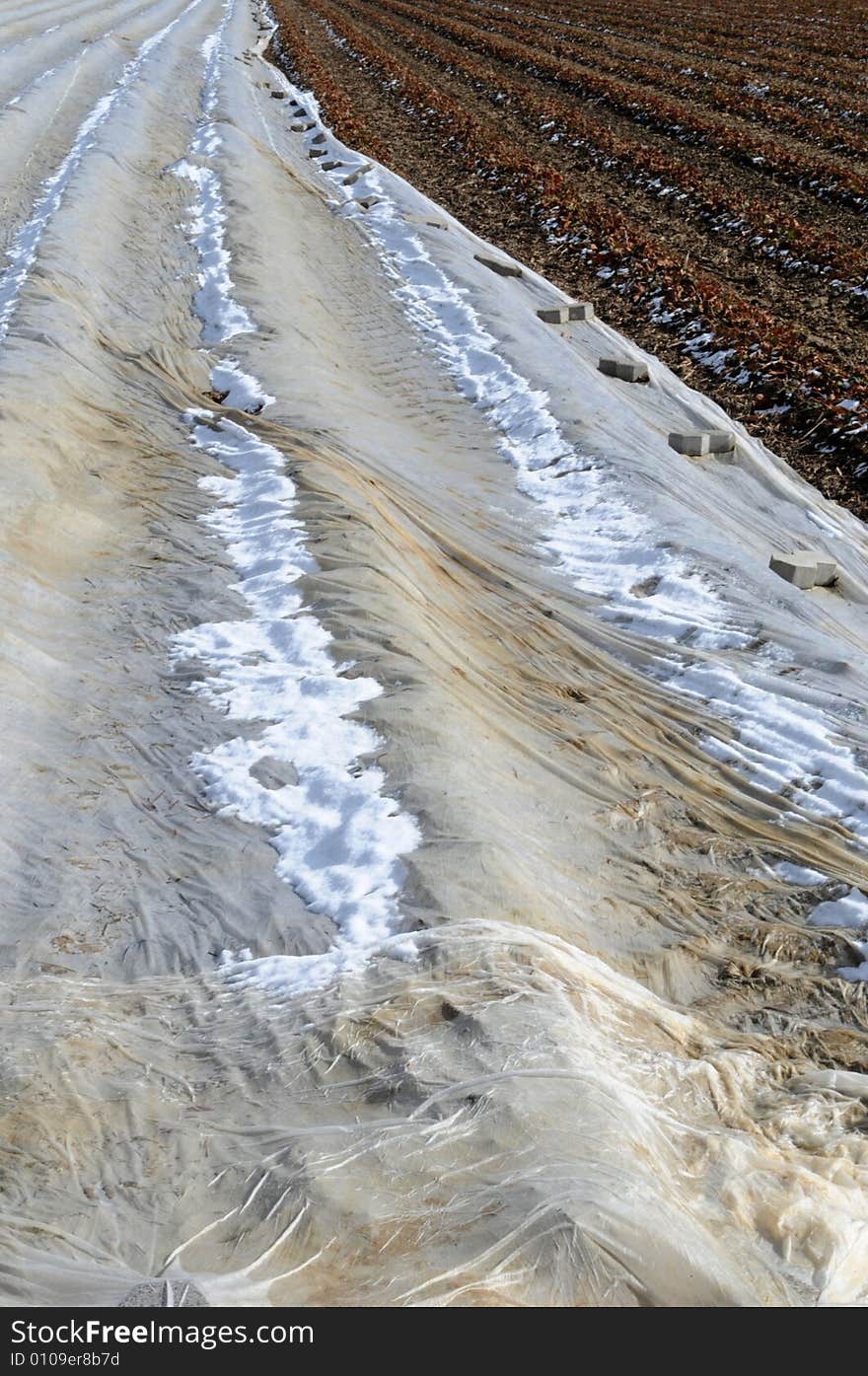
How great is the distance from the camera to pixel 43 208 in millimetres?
10984

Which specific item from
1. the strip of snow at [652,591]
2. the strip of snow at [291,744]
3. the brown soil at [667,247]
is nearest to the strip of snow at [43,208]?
the strip of snow at [291,744]

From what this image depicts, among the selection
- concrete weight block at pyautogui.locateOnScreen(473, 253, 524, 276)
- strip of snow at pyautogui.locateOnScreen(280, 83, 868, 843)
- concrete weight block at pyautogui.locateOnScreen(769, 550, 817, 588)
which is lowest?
strip of snow at pyautogui.locateOnScreen(280, 83, 868, 843)

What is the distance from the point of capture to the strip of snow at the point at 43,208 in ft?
27.6

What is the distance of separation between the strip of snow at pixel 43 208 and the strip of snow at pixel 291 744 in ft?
8.69

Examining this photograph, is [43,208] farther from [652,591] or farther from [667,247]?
[652,591]

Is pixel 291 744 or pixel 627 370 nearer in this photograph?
pixel 291 744

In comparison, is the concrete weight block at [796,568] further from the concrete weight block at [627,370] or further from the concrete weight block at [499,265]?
the concrete weight block at [499,265]

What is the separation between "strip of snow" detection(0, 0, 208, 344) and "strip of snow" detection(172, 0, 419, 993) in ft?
8.69

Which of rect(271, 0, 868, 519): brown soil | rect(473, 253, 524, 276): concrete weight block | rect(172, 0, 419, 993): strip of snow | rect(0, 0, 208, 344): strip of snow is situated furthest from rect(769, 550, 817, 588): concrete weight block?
rect(473, 253, 524, 276): concrete weight block

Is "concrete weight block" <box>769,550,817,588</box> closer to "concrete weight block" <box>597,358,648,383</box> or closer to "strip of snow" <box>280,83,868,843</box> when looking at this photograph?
"strip of snow" <box>280,83,868,843</box>

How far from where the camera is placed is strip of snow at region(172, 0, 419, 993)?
345cm

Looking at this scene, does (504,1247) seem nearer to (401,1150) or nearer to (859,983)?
(401,1150)

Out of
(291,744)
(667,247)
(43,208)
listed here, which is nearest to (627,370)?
(667,247)

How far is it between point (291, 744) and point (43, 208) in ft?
29.1
